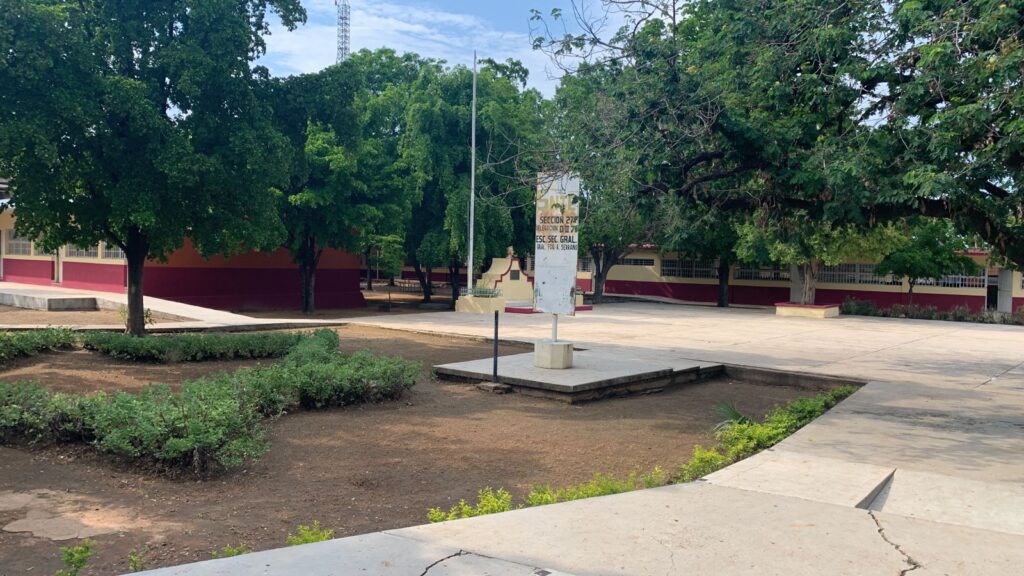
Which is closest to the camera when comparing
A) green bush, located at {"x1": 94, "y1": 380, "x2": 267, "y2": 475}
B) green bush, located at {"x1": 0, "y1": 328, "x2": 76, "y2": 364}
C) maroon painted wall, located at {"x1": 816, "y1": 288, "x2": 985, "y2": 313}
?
green bush, located at {"x1": 94, "y1": 380, "x2": 267, "y2": 475}

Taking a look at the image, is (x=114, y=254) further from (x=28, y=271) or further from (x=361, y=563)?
(x=361, y=563)

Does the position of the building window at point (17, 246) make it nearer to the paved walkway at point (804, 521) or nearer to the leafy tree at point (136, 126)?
the leafy tree at point (136, 126)

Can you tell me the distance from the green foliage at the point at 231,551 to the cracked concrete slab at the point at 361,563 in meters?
0.29

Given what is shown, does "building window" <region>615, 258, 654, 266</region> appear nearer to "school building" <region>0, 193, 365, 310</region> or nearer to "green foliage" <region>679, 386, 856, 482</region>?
"school building" <region>0, 193, 365, 310</region>

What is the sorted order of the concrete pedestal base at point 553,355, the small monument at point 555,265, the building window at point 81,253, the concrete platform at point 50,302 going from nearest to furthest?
the small monument at point 555,265
the concrete pedestal base at point 553,355
the concrete platform at point 50,302
the building window at point 81,253

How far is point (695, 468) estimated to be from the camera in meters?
6.41

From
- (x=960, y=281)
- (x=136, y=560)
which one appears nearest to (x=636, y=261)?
(x=960, y=281)

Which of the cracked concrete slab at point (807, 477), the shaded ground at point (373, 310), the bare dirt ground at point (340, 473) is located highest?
the cracked concrete slab at point (807, 477)

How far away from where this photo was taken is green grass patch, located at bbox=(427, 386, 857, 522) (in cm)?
536

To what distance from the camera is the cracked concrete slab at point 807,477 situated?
5641 mm

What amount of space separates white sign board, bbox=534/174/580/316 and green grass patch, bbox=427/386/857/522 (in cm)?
341

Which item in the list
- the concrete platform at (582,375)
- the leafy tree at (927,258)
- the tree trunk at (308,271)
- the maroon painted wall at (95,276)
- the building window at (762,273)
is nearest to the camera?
the concrete platform at (582,375)

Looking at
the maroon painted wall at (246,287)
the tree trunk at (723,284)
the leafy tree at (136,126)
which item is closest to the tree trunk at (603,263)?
the tree trunk at (723,284)

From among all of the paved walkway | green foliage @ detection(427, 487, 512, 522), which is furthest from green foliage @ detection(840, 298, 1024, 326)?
green foliage @ detection(427, 487, 512, 522)
